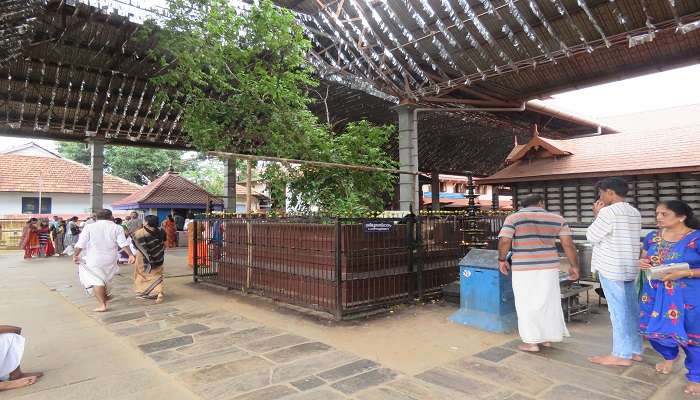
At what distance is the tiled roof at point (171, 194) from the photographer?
1975 cm

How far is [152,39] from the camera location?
9.41 metres

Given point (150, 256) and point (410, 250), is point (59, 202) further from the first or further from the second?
point (410, 250)

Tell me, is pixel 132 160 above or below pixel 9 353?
above

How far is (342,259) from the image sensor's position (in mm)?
6074

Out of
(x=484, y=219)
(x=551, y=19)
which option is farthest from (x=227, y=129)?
(x=551, y=19)

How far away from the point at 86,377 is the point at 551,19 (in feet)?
34.8

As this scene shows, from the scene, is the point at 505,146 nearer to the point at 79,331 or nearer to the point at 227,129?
the point at 227,129

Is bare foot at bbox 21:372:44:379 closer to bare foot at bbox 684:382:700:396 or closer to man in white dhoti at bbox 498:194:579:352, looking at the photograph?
man in white dhoti at bbox 498:194:579:352

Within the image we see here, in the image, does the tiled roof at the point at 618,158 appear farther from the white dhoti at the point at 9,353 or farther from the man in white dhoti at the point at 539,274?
the white dhoti at the point at 9,353

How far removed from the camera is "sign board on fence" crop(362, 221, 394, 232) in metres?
6.26

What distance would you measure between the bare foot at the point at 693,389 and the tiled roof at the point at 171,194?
59.8 feet

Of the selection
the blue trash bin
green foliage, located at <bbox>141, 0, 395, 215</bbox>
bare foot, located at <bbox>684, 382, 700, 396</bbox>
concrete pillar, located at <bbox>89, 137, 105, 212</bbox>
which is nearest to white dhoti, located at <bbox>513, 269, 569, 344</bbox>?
the blue trash bin

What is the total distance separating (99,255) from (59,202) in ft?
80.4

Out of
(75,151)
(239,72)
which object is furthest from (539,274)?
(75,151)
